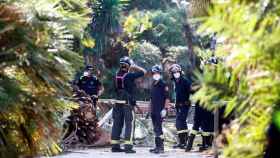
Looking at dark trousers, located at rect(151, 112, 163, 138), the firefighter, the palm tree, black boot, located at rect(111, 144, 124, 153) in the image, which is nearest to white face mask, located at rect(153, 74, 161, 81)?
dark trousers, located at rect(151, 112, 163, 138)

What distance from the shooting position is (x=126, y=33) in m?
28.2

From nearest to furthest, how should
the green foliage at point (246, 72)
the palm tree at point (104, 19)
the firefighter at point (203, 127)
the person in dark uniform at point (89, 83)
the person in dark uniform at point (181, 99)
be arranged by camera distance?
1. the green foliage at point (246, 72)
2. the firefighter at point (203, 127)
3. the person in dark uniform at point (181, 99)
4. the person in dark uniform at point (89, 83)
5. the palm tree at point (104, 19)

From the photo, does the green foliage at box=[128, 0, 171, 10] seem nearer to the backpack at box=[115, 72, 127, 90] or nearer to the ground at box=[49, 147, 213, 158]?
the ground at box=[49, 147, 213, 158]

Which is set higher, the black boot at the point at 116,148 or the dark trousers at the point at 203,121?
the dark trousers at the point at 203,121

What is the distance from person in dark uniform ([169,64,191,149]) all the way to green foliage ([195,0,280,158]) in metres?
9.38

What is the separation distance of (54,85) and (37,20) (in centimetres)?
43

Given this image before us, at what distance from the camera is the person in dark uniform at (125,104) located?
1146cm

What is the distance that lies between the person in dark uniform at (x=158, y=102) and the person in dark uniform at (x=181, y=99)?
17.8 inches

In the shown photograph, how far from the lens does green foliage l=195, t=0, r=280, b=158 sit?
2.13m

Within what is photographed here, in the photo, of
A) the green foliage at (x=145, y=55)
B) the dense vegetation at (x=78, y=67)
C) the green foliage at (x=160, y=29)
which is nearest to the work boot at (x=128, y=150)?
the dense vegetation at (x=78, y=67)

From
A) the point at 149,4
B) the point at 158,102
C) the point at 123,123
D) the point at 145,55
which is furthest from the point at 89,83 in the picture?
the point at 149,4

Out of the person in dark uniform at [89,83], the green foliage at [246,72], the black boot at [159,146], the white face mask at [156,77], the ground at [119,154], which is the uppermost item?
the green foliage at [246,72]

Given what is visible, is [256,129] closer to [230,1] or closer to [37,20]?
[230,1]

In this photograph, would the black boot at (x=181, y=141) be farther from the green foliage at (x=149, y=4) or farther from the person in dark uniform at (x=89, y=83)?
the green foliage at (x=149, y=4)
